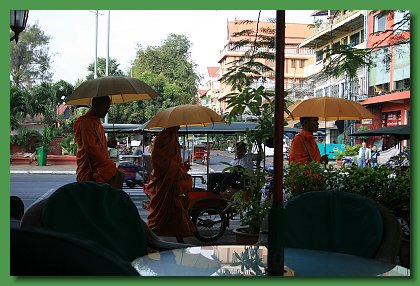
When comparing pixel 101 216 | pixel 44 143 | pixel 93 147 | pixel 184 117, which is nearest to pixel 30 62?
pixel 44 143

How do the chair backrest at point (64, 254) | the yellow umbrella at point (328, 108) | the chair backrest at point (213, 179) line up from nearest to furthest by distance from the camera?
the chair backrest at point (64, 254), the yellow umbrella at point (328, 108), the chair backrest at point (213, 179)

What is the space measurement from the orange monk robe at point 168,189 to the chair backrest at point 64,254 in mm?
5194

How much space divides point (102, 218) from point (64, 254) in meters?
1.91

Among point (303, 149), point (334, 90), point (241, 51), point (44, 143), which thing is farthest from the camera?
point (44, 143)

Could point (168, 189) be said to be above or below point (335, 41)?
below

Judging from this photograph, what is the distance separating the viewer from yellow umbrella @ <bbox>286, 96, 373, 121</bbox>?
6.90 meters

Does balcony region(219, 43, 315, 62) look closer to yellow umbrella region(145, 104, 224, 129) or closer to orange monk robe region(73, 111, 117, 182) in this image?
yellow umbrella region(145, 104, 224, 129)

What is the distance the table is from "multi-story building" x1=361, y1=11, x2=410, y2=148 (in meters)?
2.27

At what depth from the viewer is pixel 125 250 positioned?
2.99m

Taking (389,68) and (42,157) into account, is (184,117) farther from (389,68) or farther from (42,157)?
(42,157)

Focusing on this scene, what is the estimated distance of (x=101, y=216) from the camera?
2996 mm

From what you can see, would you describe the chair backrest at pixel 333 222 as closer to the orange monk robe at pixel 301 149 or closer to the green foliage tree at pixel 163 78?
the orange monk robe at pixel 301 149

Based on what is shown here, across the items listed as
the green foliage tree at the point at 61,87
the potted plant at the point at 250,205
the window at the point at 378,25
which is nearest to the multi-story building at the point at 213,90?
the potted plant at the point at 250,205

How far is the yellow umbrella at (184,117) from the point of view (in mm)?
6793
